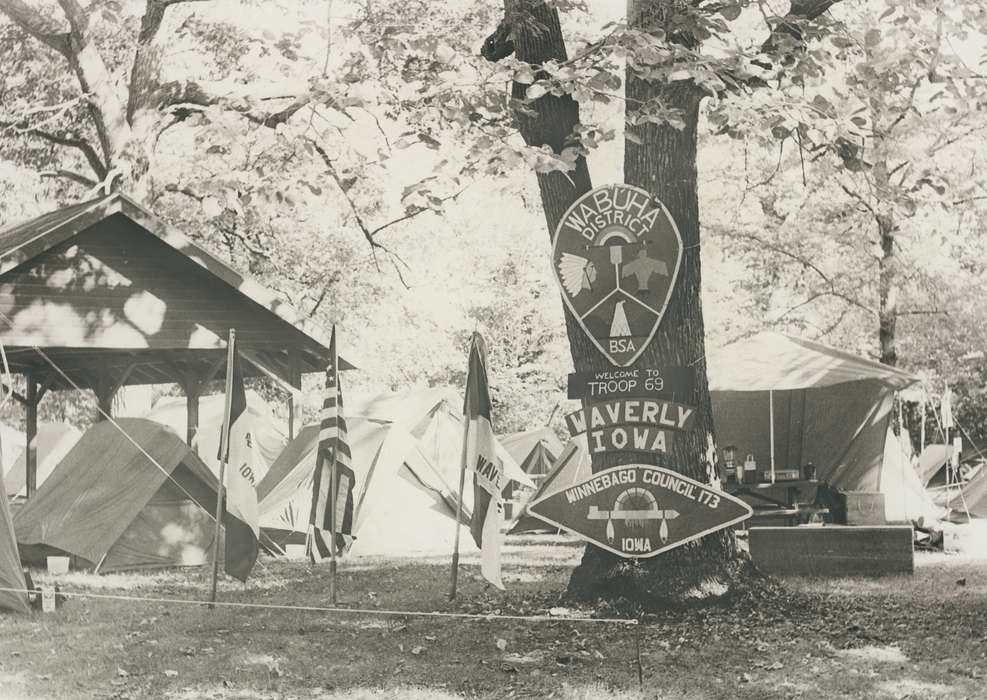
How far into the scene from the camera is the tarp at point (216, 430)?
1464cm

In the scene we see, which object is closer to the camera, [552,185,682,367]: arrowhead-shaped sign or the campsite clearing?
the campsite clearing

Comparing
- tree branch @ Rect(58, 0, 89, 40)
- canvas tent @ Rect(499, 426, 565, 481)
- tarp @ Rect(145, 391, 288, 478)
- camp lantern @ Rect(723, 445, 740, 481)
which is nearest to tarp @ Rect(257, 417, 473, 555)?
tarp @ Rect(145, 391, 288, 478)

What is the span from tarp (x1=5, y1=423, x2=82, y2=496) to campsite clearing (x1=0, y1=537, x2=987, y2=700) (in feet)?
46.9

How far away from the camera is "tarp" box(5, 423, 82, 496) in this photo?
76.2 feet

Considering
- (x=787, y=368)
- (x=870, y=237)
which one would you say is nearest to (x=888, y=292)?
(x=870, y=237)

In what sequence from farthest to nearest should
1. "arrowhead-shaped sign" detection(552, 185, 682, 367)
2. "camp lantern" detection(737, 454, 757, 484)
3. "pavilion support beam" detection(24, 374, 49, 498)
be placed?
"pavilion support beam" detection(24, 374, 49, 498), "camp lantern" detection(737, 454, 757, 484), "arrowhead-shaped sign" detection(552, 185, 682, 367)

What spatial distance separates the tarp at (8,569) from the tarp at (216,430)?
3.46 meters

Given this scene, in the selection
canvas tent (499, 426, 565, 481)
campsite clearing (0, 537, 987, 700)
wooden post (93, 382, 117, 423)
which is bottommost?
campsite clearing (0, 537, 987, 700)

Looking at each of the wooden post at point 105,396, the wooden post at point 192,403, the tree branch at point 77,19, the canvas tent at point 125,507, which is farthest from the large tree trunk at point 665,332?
the tree branch at point 77,19

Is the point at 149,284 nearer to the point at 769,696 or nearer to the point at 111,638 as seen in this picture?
the point at 111,638

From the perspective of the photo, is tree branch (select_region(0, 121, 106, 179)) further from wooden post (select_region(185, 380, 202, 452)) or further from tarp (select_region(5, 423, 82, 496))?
wooden post (select_region(185, 380, 202, 452))

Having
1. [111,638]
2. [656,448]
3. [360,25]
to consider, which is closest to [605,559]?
[656,448]

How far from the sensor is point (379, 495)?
13.8 metres

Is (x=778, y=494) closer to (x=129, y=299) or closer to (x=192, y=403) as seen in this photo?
(x=192, y=403)
